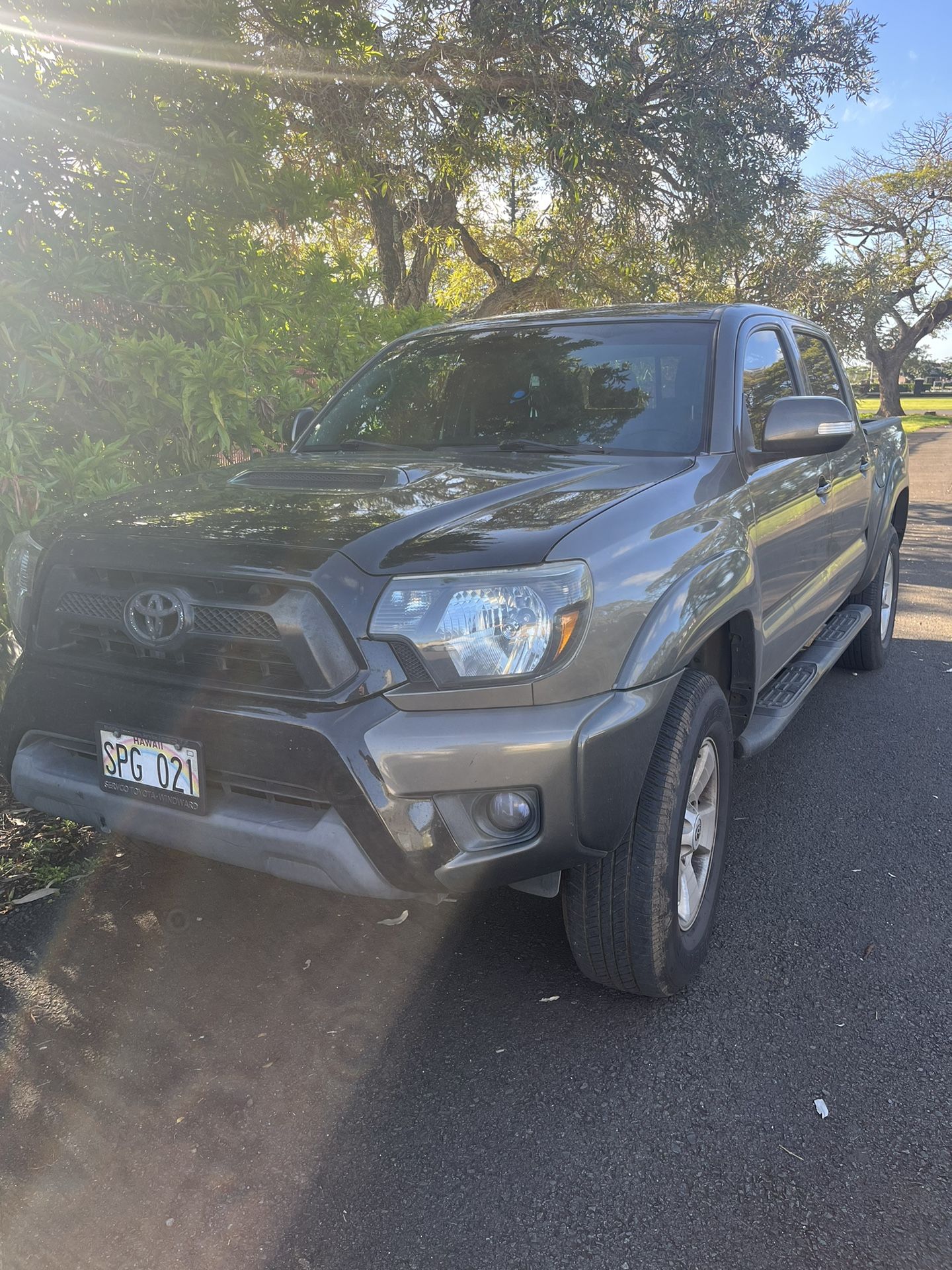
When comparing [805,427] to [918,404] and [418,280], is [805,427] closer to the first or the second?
[418,280]

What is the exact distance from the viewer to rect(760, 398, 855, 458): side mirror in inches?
121

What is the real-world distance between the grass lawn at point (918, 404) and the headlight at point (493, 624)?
44.3 metres

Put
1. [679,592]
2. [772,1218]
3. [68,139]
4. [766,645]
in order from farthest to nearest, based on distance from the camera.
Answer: [68,139] → [766,645] → [679,592] → [772,1218]

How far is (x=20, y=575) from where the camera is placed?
276cm

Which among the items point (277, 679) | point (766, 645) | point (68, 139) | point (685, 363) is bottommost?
point (766, 645)

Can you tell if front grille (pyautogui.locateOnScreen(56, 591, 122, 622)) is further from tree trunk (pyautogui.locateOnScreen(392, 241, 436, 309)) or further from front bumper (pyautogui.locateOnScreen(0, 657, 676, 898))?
tree trunk (pyautogui.locateOnScreen(392, 241, 436, 309))

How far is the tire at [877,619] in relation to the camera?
18.0 ft

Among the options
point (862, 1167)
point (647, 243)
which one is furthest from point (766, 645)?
point (647, 243)

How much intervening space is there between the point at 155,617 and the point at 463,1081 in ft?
4.35

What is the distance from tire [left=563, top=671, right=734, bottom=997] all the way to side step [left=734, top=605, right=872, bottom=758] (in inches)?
25.2

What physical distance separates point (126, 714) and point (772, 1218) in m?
1.77

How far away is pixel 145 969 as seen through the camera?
2811mm

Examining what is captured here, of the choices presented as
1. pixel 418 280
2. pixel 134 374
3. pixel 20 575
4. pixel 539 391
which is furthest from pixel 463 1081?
pixel 418 280

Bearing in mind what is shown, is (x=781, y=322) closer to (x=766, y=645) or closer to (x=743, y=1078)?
(x=766, y=645)
